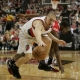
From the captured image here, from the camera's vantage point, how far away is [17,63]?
6184 millimetres

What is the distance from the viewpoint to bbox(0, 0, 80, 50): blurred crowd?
1452 cm

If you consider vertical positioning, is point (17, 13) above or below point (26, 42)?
below

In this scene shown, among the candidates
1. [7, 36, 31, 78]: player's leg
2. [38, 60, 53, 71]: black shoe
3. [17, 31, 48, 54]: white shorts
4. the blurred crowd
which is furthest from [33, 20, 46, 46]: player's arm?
the blurred crowd

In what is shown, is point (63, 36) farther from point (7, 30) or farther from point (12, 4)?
point (12, 4)

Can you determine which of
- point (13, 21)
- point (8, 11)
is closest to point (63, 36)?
point (13, 21)

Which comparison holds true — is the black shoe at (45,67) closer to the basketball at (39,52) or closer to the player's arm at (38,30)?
the basketball at (39,52)

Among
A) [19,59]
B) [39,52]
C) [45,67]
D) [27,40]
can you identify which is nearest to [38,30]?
[39,52]

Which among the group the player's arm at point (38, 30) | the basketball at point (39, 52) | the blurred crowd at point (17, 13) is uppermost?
the player's arm at point (38, 30)

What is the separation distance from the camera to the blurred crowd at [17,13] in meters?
14.5

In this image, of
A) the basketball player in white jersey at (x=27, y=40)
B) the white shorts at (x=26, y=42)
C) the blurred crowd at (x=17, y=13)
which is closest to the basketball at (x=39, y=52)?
the basketball player in white jersey at (x=27, y=40)

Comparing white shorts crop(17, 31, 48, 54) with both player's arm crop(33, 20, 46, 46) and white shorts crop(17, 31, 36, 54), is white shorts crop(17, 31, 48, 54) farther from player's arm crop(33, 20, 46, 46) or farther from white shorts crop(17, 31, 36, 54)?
player's arm crop(33, 20, 46, 46)

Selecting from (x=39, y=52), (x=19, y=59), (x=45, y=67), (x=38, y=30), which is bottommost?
(x=45, y=67)

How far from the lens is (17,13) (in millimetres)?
18000

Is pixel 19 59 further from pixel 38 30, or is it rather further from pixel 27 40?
pixel 38 30
